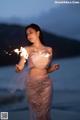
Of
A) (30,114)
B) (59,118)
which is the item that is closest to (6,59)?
(30,114)

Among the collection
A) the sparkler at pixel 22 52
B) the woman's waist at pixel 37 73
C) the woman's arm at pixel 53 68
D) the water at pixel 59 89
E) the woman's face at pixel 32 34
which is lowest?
the water at pixel 59 89

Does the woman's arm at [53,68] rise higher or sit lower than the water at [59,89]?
higher

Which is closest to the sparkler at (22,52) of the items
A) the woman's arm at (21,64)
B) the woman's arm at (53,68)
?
the woman's arm at (21,64)

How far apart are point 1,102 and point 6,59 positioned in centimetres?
25

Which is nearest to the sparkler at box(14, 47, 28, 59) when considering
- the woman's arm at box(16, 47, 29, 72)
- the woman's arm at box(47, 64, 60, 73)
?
the woman's arm at box(16, 47, 29, 72)

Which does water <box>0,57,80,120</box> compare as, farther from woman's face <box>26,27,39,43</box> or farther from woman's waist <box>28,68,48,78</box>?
woman's face <box>26,27,39,43</box>

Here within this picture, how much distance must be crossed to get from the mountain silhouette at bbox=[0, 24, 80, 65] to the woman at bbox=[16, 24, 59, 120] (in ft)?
0.10

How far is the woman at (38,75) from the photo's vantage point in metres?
1.58

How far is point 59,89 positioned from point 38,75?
147 mm

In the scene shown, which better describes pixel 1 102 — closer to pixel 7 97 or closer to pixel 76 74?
pixel 7 97

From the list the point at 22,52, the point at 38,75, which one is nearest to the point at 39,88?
the point at 38,75

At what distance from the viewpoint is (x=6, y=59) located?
5.31 feet

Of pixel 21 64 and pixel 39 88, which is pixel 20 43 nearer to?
pixel 21 64

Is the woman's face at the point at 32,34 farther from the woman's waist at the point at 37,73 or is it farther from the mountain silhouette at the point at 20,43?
the woman's waist at the point at 37,73
